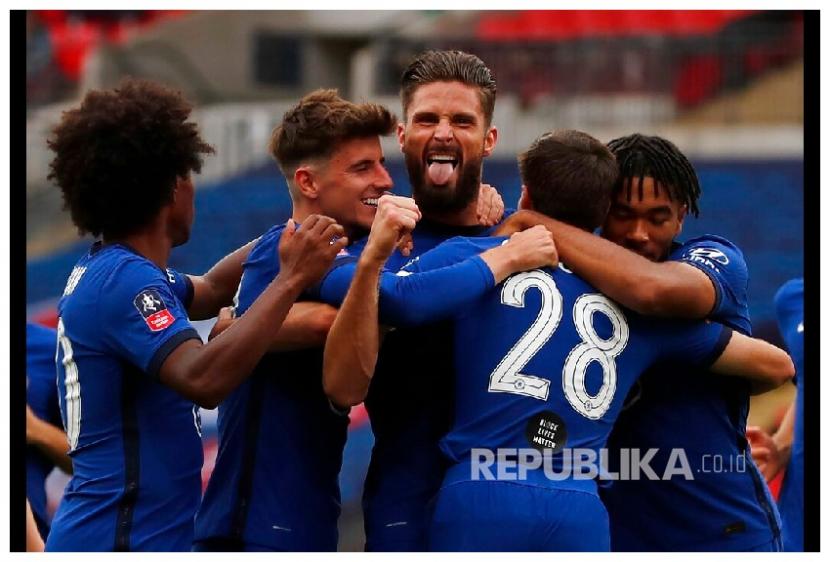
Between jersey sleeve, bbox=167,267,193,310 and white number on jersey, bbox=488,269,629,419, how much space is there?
54.3 inches

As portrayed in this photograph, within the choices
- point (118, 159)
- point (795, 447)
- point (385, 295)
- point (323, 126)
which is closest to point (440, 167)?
point (323, 126)

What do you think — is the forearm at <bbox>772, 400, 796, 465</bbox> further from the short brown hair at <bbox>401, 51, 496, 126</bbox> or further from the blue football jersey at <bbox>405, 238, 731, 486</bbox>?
the short brown hair at <bbox>401, 51, 496, 126</bbox>

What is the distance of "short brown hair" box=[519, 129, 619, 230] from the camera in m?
4.19

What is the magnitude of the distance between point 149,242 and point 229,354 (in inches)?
23.4

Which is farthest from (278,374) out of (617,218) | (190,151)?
(617,218)

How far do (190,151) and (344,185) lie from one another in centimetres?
52

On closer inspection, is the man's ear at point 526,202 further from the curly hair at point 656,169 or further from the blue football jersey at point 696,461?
the blue football jersey at point 696,461

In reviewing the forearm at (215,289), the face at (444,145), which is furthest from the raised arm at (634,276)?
the forearm at (215,289)

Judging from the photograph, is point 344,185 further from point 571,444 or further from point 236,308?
point 571,444

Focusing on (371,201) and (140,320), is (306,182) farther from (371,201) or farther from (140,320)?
(140,320)

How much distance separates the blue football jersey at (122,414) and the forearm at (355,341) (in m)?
0.44

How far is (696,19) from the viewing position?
64.8 ft

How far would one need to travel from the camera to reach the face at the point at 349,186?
172 inches

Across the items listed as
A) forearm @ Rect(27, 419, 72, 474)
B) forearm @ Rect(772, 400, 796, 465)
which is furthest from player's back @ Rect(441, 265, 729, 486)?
forearm @ Rect(27, 419, 72, 474)
